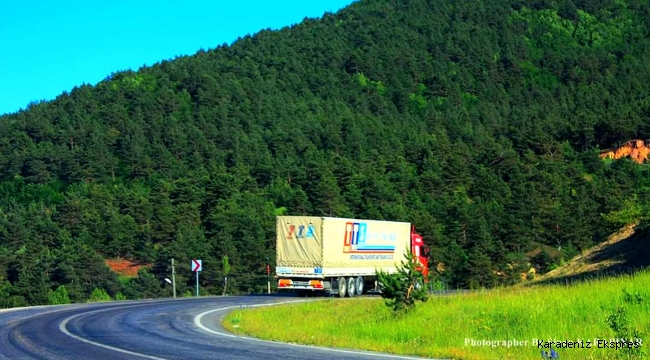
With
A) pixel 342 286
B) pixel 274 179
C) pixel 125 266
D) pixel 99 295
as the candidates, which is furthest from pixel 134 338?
pixel 274 179

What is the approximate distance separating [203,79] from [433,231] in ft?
401

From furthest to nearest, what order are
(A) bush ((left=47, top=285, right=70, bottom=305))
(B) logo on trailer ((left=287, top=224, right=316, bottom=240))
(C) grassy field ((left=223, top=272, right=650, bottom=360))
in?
(A) bush ((left=47, top=285, right=70, bottom=305)) → (B) logo on trailer ((left=287, top=224, right=316, bottom=240)) → (C) grassy field ((left=223, top=272, right=650, bottom=360))

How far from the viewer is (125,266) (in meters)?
86.8

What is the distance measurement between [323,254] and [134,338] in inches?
718

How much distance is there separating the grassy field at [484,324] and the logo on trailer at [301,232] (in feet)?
37.6

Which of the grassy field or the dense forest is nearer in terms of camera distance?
the grassy field

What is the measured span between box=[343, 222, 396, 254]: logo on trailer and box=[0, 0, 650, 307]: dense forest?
743 inches

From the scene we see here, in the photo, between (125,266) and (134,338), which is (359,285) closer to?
(134,338)

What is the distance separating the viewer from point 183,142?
482ft

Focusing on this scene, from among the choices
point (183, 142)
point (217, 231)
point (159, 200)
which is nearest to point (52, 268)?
point (217, 231)

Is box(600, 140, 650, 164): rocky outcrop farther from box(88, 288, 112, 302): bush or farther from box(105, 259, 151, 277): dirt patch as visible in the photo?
box(88, 288, 112, 302): bush

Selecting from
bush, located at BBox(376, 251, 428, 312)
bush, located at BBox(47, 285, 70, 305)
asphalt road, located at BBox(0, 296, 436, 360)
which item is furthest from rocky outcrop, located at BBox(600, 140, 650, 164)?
asphalt road, located at BBox(0, 296, 436, 360)

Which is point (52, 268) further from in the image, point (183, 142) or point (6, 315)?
point (183, 142)

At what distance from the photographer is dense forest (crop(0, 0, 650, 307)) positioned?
250 ft
